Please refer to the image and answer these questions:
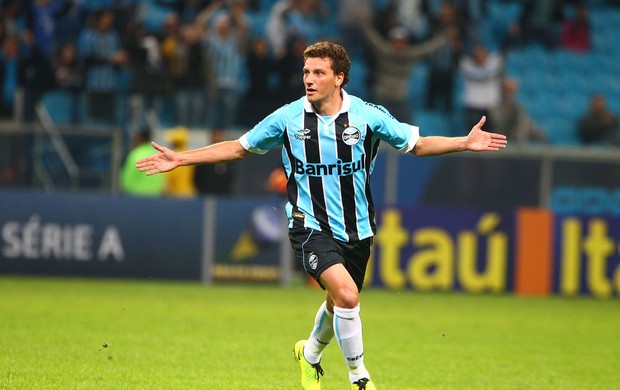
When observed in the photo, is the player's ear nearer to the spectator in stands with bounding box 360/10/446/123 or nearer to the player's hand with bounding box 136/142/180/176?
the player's hand with bounding box 136/142/180/176

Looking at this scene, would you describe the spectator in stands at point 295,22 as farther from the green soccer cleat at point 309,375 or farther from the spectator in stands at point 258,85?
the green soccer cleat at point 309,375

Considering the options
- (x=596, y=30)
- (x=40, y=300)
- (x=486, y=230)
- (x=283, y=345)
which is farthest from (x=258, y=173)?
(x=596, y=30)

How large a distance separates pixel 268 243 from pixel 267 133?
29.9ft

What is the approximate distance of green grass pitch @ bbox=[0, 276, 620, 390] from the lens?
748 centimetres

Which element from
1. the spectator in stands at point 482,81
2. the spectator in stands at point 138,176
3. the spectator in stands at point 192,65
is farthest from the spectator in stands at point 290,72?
the spectator in stands at point 482,81

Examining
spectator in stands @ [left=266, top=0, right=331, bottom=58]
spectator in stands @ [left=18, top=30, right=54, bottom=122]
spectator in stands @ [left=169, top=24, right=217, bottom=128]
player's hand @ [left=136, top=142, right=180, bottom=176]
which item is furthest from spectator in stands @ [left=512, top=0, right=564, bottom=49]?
player's hand @ [left=136, top=142, right=180, bottom=176]

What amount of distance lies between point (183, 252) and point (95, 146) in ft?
6.36

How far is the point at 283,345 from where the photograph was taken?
9461 mm

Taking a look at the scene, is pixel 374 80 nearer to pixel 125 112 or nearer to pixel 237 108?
pixel 237 108

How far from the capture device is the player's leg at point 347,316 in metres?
6.27

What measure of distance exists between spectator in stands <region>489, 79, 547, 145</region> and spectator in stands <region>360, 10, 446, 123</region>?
1.66 metres

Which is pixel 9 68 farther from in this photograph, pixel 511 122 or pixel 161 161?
Result: pixel 161 161

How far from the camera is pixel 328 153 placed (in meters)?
6.52

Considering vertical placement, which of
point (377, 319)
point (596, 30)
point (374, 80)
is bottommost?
point (377, 319)
